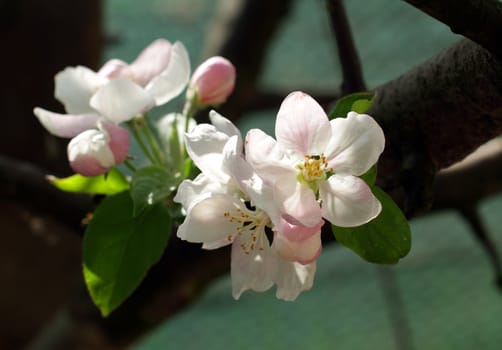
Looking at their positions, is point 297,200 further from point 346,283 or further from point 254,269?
point 346,283

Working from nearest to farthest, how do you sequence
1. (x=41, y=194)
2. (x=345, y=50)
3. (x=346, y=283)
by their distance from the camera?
1. (x=345, y=50)
2. (x=41, y=194)
3. (x=346, y=283)

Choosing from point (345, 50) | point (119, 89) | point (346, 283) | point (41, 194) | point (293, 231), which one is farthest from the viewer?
point (346, 283)

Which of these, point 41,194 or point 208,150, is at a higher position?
point 208,150

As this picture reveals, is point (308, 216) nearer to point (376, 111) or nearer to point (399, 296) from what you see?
point (376, 111)

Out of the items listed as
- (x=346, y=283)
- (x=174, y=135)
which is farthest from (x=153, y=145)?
(x=346, y=283)

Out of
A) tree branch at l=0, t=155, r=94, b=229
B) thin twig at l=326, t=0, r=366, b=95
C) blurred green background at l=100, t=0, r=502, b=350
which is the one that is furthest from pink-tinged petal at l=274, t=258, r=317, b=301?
blurred green background at l=100, t=0, r=502, b=350

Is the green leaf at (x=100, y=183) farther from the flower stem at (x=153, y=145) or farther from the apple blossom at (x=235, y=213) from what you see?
the apple blossom at (x=235, y=213)

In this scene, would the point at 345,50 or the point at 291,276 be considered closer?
the point at 291,276
